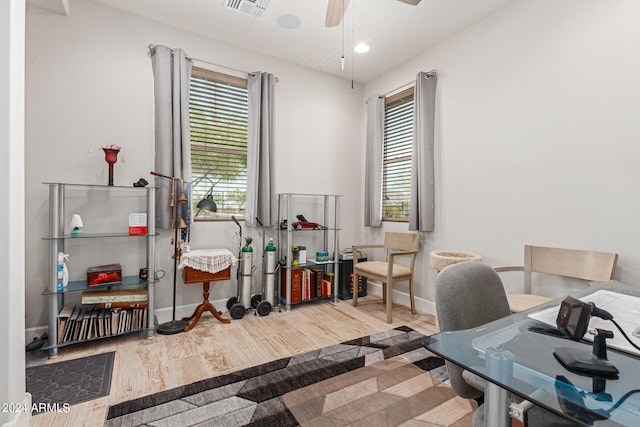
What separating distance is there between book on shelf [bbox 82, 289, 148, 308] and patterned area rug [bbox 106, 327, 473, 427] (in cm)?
101

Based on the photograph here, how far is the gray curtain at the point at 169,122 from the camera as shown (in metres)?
2.88

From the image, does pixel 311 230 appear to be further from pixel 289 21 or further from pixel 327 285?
pixel 289 21

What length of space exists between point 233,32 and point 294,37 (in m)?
0.65

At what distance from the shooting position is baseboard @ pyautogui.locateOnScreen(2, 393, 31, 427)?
1.43 meters

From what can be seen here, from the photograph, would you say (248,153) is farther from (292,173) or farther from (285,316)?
(285,316)

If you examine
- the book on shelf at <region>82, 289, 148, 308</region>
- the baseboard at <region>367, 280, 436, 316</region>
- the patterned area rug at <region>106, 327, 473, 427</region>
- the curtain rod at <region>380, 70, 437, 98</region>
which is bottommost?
the patterned area rug at <region>106, 327, 473, 427</region>

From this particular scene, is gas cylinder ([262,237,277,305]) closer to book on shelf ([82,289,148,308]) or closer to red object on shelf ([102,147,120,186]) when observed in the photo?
book on shelf ([82,289,148,308])

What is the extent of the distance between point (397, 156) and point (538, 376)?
3386mm

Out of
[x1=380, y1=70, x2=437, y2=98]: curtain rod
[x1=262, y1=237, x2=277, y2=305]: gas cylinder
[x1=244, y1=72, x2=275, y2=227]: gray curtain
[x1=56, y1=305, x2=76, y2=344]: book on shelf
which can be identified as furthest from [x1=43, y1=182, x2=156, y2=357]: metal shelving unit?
[x1=380, y1=70, x2=437, y2=98]: curtain rod

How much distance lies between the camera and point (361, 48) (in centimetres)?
339

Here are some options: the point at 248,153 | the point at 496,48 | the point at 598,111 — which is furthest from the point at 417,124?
the point at 248,153

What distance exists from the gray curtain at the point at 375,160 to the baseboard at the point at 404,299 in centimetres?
90

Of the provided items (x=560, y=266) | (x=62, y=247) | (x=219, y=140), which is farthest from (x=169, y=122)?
(x=560, y=266)

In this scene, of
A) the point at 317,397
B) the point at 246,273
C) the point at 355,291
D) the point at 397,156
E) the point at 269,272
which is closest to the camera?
the point at 317,397
